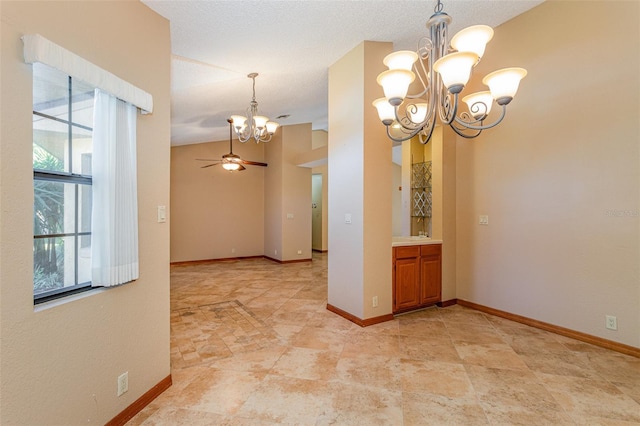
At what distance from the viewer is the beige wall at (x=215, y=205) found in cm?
680

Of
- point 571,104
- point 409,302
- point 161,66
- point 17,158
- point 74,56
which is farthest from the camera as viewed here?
point 409,302

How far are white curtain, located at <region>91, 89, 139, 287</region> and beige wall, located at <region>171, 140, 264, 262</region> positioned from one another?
214 inches

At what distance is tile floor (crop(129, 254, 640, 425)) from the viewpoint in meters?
1.81

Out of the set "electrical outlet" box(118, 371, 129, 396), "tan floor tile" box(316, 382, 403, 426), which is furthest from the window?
"tan floor tile" box(316, 382, 403, 426)

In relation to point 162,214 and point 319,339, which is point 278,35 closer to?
point 162,214

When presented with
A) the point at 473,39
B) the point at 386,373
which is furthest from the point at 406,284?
the point at 473,39

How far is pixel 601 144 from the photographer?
2.68m

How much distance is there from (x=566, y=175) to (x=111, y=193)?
3.98 meters

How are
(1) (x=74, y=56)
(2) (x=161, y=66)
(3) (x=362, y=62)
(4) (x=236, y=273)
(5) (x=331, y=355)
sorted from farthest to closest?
1. (4) (x=236, y=273)
2. (3) (x=362, y=62)
3. (5) (x=331, y=355)
4. (2) (x=161, y=66)
5. (1) (x=74, y=56)

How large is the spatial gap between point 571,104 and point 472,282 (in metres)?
2.29

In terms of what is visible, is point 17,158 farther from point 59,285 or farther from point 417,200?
point 417,200

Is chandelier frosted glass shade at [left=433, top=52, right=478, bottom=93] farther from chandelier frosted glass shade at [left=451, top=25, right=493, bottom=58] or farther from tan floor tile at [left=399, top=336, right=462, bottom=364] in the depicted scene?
tan floor tile at [left=399, top=336, right=462, bottom=364]

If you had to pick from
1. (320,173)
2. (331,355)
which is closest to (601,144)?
(331,355)

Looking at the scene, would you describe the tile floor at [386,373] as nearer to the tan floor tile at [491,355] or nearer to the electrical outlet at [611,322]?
the tan floor tile at [491,355]
